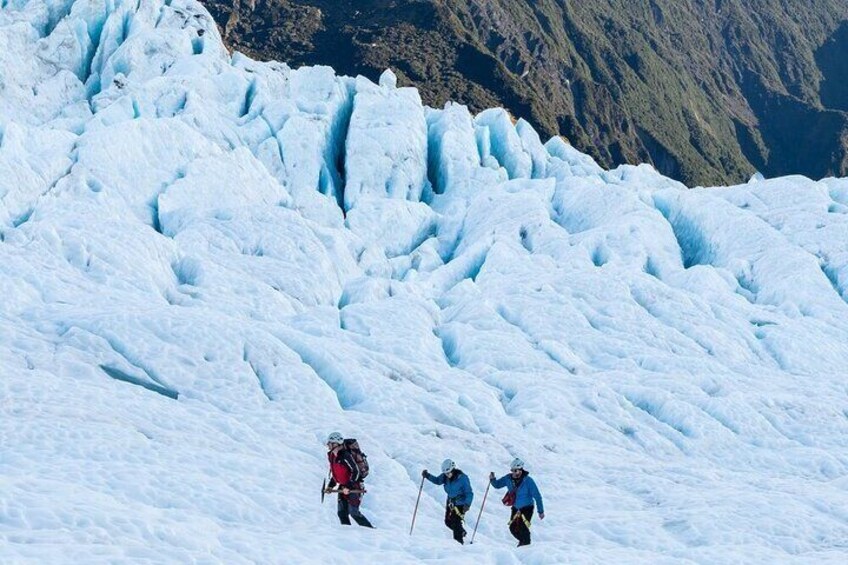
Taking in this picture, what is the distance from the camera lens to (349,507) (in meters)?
14.0

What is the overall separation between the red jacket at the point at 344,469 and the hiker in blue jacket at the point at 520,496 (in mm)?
2330

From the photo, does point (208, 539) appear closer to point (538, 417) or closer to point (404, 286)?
point (538, 417)

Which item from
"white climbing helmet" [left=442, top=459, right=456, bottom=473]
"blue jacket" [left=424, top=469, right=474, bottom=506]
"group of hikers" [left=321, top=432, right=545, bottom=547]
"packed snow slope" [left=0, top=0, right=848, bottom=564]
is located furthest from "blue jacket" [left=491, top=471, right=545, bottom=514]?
"white climbing helmet" [left=442, top=459, right=456, bottom=473]

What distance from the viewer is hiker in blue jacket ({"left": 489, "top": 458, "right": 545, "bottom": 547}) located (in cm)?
1388

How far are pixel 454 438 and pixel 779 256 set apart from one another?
2778cm

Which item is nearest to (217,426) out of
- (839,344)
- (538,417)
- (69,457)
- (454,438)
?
(69,457)

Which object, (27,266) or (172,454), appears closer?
(172,454)

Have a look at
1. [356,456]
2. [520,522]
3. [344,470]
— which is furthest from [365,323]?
[344,470]

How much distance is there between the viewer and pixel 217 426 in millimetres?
19719

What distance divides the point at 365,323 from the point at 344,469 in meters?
18.7

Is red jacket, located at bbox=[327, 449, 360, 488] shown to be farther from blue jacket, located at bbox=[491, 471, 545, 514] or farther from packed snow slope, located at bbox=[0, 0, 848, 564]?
blue jacket, located at bbox=[491, 471, 545, 514]

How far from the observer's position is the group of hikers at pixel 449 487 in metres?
13.6

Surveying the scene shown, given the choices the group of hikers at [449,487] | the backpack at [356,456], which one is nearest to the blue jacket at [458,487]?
the group of hikers at [449,487]

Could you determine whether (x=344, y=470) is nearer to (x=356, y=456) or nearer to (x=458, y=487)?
(x=356, y=456)
